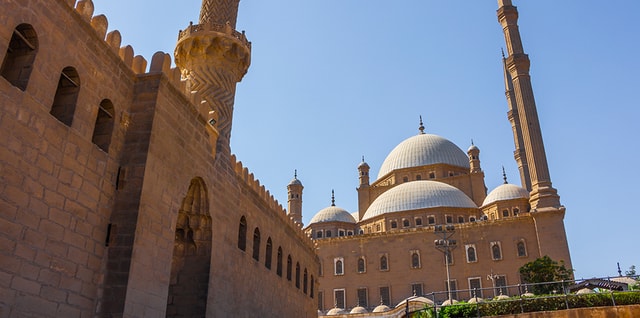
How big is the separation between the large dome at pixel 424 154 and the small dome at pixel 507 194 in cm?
529

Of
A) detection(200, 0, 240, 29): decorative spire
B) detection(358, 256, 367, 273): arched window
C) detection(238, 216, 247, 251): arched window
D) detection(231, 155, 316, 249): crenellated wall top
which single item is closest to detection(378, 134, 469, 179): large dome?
detection(358, 256, 367, 273): arched window

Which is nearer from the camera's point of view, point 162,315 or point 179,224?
point 162,315

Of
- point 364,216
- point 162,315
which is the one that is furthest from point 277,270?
point 364,216

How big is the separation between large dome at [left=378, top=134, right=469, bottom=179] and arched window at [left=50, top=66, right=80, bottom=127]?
32736 millimetres

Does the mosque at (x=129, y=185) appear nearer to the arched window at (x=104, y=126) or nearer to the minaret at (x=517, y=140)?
the arched window at (x=104, y=126)

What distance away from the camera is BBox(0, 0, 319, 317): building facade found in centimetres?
607

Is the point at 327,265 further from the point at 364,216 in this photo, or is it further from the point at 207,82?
the point at 207,82

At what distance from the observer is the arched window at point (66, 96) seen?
7.09m

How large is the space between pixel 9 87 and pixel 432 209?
93.3ft

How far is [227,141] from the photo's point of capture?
Result: 40.9ft

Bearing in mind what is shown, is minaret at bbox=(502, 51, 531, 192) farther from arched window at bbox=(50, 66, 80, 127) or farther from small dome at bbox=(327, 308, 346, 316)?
arched window at bbox=(50, 66, 80, 127)

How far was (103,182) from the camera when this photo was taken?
762 cm

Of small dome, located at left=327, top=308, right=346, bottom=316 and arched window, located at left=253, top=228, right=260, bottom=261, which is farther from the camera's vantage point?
small dome, located at left=327, top=308, right=346, bottom=316

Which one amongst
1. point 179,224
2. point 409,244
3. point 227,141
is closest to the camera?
point 179,224
